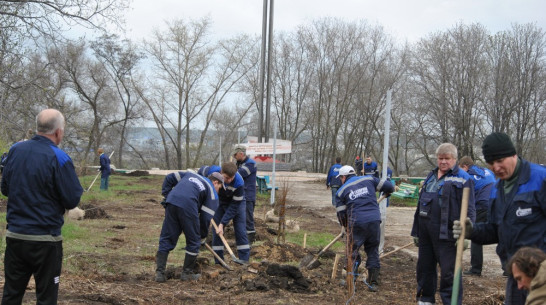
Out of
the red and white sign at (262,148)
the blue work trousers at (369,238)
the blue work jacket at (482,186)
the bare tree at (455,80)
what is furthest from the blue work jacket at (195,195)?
the bare tree at (455,80)

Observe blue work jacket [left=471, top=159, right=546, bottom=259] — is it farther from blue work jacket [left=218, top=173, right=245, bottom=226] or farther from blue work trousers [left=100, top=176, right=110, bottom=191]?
blue work trousers [left=100, top=176, right=110, bottom=191]

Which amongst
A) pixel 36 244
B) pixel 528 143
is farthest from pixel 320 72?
pixel 36 244

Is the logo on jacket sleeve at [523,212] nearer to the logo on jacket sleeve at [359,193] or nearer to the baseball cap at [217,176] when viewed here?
the logo on jacket sleeve at [359,193]

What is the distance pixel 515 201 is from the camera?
3.45m

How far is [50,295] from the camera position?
3.86 meters

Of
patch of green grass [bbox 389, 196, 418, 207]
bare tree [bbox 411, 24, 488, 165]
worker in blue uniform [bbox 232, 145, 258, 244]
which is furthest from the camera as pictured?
bare tree [bbox 411, 24, 488, 165]

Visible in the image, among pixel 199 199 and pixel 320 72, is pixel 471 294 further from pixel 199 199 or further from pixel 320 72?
pixel 320 72

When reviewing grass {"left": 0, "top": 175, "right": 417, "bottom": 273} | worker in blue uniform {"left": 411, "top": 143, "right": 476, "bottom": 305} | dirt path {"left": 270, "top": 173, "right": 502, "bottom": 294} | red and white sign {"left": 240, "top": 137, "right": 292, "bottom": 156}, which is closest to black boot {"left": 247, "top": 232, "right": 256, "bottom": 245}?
grass {"left": 0, "top": 175, "right": 417, "bottom": 273}

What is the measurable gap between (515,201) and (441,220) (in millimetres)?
1844

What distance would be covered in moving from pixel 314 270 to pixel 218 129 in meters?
44.5

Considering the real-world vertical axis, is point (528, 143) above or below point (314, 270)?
above

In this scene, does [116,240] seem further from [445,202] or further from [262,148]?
[262,148]

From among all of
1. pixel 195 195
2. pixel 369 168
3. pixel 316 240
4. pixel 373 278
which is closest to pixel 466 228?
pixel 373 278

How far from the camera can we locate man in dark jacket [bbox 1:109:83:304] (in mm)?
3812
